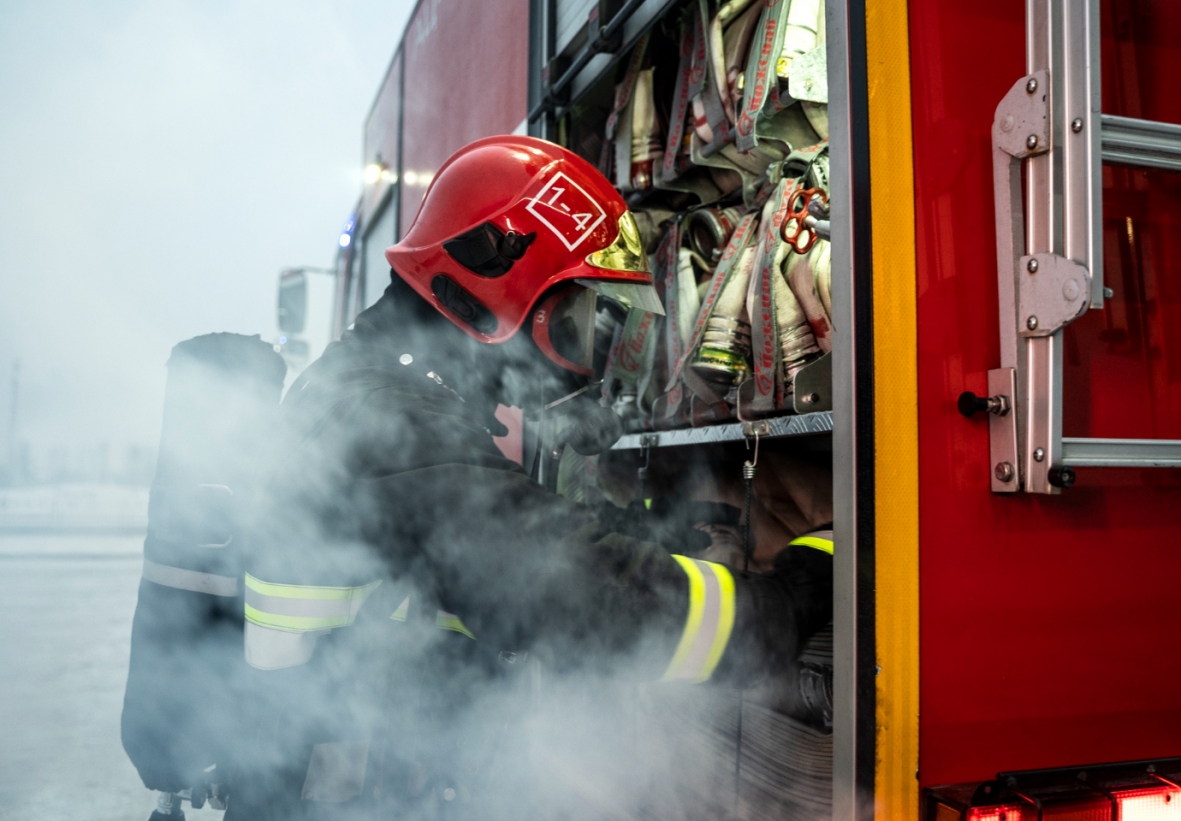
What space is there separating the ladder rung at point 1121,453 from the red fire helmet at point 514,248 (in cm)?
107

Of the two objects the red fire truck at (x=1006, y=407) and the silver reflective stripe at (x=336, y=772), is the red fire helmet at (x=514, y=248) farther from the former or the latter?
the silver reflective stripe at (x=336, y=772)

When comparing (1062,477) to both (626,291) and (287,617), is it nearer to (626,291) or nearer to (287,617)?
(626,291)

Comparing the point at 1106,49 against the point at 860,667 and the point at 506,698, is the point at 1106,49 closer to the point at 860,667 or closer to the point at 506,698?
the point at 860,667

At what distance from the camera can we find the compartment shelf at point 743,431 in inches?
63.1

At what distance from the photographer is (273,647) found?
1434 mm

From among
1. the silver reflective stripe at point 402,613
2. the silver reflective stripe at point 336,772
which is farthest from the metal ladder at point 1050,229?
the silver reflective stripe at point 336,772

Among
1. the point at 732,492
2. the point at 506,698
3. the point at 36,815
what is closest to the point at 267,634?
the point at 506,698

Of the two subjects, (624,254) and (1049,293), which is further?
(624,254)

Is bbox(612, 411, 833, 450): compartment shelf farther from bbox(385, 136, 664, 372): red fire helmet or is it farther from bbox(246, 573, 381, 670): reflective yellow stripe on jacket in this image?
bbox(246, 573, 381, 670): reflective yellow stripe on jacket

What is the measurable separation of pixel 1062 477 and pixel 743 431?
2.97 ft

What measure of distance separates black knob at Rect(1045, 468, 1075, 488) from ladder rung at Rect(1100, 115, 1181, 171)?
16.5 inches

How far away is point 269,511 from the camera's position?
1479 millimetres

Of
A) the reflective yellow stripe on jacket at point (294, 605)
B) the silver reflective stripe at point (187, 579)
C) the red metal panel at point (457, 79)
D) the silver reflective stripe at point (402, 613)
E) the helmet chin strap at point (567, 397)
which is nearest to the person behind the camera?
the reflective yellow stripe on jacket at point (294, 605)

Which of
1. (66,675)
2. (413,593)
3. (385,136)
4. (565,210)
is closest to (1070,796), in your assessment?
(413,593)
